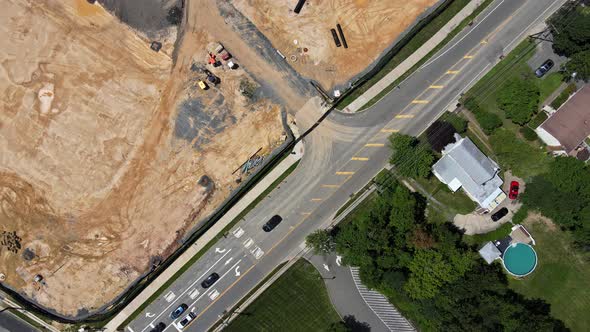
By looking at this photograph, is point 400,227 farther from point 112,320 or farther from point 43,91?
point 43,91

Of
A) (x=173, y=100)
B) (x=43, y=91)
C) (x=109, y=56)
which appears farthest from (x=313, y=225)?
(x=43, y=91)

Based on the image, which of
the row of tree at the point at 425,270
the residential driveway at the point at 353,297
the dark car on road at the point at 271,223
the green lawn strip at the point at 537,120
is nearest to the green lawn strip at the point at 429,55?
the row of tree at the point at 425,270

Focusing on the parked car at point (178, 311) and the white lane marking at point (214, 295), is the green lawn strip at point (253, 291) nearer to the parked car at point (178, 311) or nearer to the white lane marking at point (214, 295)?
the white lane marking at point (214, 295)

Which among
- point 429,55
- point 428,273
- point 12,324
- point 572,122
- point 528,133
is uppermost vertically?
point 12,324

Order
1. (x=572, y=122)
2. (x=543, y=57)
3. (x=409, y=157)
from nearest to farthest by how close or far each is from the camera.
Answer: (x=572, y=122)
(x=409, y=157)
(x=543, y=57)

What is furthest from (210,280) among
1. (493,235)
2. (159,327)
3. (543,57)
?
(543,57)

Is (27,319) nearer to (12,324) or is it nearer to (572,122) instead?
(12,324)
